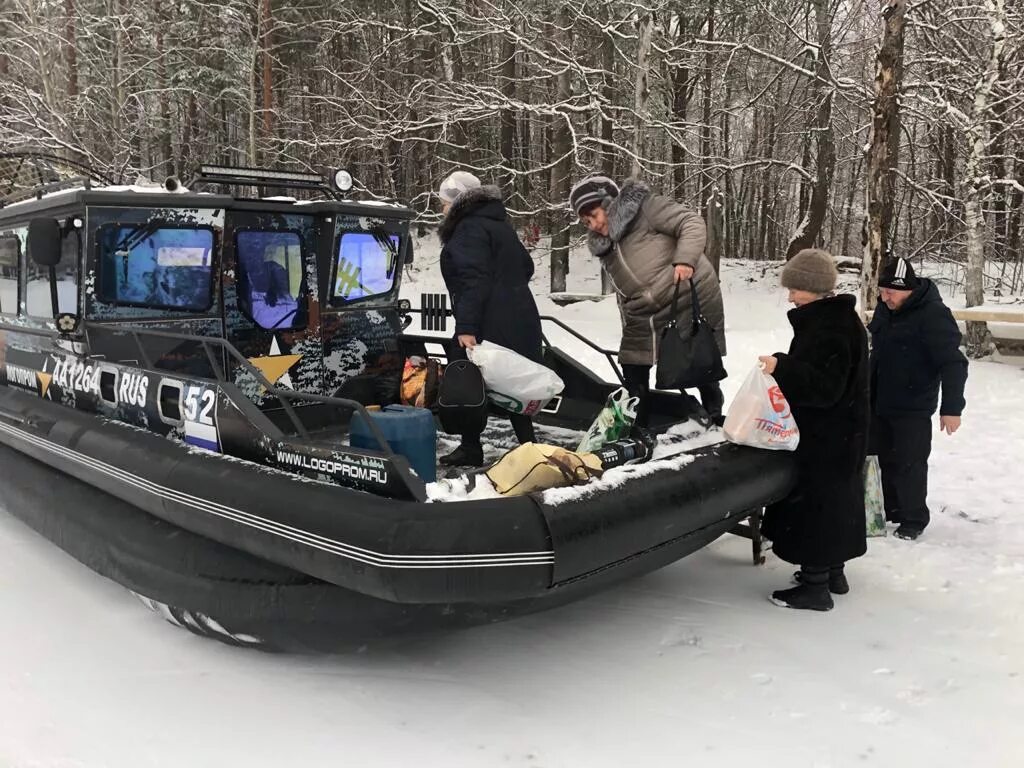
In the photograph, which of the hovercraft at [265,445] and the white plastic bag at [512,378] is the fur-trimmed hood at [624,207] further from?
the hovercraft at [265,445]

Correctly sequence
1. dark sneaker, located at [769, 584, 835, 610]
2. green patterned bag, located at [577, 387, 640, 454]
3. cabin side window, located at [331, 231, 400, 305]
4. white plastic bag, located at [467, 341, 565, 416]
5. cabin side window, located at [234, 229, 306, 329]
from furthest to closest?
cabin side window, located at [331, 231, 400, 305] < cabin side window, located at [234, 229, 306, 329] < white plastic bag, located at [467, 341, 565, 416] < green patterned bag, located at [577, 387, 640, 454] < dark sneaker, located at [769, 584, 835, 610]

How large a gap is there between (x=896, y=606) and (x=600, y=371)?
7.23 metres

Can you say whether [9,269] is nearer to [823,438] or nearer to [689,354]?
[689,354]

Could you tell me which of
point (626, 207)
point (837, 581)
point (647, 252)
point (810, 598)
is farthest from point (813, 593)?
point (626, 207)

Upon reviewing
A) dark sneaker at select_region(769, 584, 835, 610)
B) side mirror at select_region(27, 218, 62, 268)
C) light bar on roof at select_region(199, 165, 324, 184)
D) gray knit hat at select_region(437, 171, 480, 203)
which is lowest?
dark sneaker at select_region(769, 584, 835, 610)

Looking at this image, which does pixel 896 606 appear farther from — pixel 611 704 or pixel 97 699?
pixel 97 699

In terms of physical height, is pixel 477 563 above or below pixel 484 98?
below

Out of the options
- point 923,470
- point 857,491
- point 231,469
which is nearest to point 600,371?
point 923,470

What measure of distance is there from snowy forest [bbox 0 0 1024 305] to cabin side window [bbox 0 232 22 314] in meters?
9.76

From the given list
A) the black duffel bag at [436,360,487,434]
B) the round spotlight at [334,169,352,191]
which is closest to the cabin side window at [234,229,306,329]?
the round spotlight at [334,169,352,191]

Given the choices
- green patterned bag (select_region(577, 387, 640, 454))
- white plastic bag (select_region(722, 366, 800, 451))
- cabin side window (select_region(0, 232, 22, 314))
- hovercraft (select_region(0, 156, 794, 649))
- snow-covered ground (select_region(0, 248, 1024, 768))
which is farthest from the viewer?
cabin side window (select_region(0, 232, 22, 314))

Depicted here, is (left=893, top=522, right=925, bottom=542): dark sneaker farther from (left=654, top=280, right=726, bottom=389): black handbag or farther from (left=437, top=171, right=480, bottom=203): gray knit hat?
(left=437, top=171, right=480, bottom=203): gray knit hat

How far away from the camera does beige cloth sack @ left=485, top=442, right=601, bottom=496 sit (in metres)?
3.07

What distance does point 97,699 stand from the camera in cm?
298
